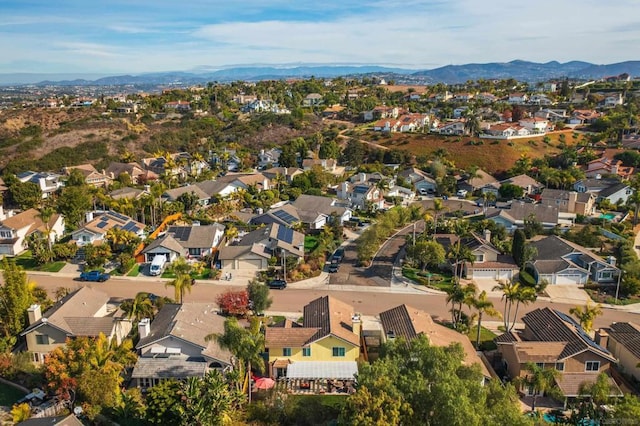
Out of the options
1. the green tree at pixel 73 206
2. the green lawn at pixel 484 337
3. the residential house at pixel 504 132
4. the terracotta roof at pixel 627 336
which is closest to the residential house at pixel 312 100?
the residential house at pixel 504 132

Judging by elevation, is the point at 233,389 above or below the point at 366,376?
below

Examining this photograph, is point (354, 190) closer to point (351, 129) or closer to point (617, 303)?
point (617, 303)

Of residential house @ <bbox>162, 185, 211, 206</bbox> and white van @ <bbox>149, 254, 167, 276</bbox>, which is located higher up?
residential house @ <bbox>162, 185, 211, 206</bbox>

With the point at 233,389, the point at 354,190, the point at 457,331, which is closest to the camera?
the point at 233,389

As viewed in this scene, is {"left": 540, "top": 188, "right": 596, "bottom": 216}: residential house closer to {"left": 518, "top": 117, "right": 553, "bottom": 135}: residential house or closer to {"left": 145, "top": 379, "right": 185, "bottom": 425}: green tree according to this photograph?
{"left": 518, "top": 117, "right": 553, "bottom": 135}: residential house

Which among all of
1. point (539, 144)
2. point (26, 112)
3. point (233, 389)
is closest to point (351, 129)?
point (539, 144)

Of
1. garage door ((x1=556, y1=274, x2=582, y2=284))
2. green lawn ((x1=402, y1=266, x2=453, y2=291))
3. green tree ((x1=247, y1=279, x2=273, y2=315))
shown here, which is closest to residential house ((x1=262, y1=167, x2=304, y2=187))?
green lawn ((x1=402, y1=266, x2=453, y2=291))
